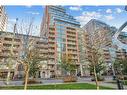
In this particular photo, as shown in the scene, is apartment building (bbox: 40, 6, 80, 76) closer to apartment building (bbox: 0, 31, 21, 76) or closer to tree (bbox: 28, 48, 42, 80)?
tree (bbox: 28, 48, 42, 80)

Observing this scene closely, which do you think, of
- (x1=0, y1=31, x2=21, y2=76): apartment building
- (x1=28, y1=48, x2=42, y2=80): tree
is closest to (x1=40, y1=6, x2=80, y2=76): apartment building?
(x1=28, y1=48, x2=42, y2=80): tree

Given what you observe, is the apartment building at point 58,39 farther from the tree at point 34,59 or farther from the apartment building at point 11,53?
the apartment building at point 11,53

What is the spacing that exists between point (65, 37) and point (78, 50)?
262cm

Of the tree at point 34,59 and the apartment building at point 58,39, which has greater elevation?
the apartment building at point 58,39

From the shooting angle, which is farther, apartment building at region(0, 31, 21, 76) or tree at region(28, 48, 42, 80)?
apartment building at region(0, 31, 21, 76)

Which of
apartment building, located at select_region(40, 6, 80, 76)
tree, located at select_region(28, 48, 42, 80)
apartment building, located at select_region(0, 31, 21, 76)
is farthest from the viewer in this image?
apartment building, located at select_region(40, 6, 80, 76)

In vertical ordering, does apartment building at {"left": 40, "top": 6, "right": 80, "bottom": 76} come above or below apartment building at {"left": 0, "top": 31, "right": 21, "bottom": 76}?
above

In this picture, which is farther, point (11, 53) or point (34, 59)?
point (34, 59)

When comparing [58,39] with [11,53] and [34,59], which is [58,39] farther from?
[11,53]

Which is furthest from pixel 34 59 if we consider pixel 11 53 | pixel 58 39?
pixel 58 39

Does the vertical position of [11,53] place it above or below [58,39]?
below

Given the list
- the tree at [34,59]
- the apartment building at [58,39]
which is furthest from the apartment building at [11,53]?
the apartment building at [58,39]
